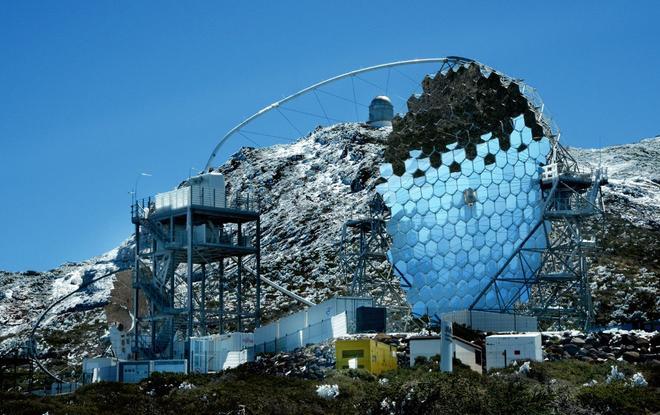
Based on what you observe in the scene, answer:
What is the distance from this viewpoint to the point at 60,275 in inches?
5133

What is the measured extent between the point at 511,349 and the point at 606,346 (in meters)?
4.20

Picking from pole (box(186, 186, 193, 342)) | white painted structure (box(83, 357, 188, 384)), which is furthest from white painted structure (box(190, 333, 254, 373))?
white painted structure (box(83, 357, 188, 384))

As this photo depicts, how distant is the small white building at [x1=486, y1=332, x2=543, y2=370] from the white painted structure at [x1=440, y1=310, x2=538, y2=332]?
6216 millimetres

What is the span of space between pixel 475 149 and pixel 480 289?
725 centimetres

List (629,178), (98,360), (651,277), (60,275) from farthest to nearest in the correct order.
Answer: (60,275) → (629,178) → (651,277) → (98,360)

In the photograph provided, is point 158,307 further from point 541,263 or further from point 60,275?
point 60,275

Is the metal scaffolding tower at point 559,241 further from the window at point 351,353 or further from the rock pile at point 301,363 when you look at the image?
the window at point 351,353

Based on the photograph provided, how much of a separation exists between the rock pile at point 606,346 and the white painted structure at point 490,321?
4421mm

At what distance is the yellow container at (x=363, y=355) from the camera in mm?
44672

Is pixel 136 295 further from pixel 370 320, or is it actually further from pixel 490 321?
pixel 490 321

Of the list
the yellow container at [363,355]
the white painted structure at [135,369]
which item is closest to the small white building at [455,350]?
the yellow container at [363,355]

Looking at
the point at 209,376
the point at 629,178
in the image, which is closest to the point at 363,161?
the point at 629,178

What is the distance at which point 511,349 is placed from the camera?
44.5 m

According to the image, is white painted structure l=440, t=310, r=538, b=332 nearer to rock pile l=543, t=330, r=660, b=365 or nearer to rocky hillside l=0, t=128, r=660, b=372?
rock pile l=543, t=330, r=660, b=365
